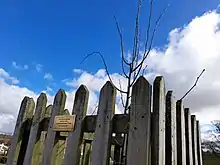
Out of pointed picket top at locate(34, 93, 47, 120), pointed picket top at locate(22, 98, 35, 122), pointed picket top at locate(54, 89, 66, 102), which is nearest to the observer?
pointed picket top at locate(54, 89, 66, 102)

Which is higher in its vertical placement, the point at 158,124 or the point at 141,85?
the point at 141,85

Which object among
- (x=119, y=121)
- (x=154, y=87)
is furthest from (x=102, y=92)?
(x=154, y=87)

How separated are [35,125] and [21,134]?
264mm

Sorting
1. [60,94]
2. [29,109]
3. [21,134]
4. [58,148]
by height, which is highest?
[60,94]

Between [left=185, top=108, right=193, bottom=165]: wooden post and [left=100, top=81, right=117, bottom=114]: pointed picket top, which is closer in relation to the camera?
[left=100, top=81, right=117, bottom=114]: pointed picket top

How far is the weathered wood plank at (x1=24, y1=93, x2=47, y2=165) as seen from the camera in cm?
226

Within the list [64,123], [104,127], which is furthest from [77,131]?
[104,127]

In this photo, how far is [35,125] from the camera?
234 cm

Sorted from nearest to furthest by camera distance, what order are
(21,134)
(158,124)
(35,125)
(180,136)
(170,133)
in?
(158,124) → (170,133) → (180,136) → (35,125) → (21,134)

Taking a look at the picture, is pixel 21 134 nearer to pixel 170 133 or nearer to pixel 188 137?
pixel 170 133

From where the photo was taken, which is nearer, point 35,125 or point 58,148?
point 58,148

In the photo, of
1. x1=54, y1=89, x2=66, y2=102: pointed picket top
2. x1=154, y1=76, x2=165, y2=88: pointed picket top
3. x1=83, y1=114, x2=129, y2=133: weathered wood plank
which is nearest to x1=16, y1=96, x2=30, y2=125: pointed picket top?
x1=54, y1=89, x2=66, y2=102: pointed picket top

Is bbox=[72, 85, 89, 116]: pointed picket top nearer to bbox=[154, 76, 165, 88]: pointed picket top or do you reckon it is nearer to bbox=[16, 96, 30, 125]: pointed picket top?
bbox=[154, 76, 165, 88]: pointed picket top

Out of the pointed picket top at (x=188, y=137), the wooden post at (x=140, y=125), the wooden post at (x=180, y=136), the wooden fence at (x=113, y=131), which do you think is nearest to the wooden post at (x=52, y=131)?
the wooden fence at (x=113, y=131)
